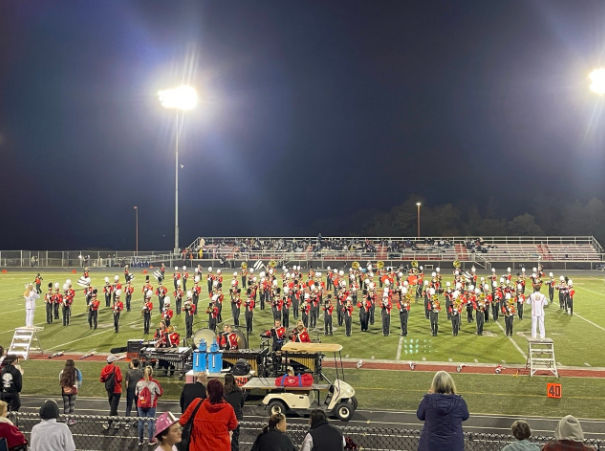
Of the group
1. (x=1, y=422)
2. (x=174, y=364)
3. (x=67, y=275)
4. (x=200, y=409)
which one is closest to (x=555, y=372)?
(x=174, y=364)

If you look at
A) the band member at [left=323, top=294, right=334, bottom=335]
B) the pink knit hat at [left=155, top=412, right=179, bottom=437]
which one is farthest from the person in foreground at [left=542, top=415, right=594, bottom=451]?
the band member at [left=323, top=294, right=334, bottom=335]

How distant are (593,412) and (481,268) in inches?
1220

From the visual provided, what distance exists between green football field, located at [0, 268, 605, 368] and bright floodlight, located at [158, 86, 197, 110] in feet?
79.0

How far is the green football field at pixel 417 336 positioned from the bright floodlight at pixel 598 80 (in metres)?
21.7

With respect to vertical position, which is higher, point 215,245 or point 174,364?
point 215,245

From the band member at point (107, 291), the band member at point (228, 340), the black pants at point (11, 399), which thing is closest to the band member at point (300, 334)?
the band member at point (228, 340)

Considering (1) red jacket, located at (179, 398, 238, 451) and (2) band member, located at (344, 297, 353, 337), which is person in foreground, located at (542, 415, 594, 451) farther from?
(2) band member, located at (344, 297, 353, 337)

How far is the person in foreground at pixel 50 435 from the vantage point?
434cm

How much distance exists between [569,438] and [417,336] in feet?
43.3

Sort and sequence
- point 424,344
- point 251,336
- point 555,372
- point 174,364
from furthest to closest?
point 251,336, point 424,344, point 174,364, point 555,372

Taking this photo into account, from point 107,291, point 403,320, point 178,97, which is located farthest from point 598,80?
point 107,291

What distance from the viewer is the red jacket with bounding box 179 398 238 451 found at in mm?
4410

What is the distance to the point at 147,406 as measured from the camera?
731cm

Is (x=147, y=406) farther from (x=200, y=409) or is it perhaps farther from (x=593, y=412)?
(x=593, y=412)
